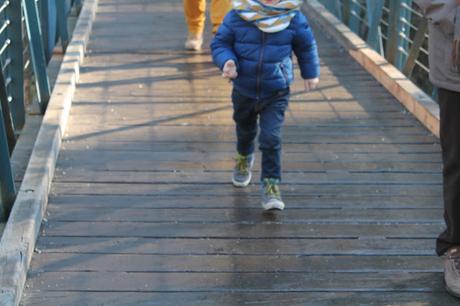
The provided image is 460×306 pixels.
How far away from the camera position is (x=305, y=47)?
13.9ft

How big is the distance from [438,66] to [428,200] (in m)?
1.30

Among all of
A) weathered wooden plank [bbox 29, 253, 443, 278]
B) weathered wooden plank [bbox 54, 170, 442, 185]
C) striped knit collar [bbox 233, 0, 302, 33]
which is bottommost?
weathered wooden plank [bbox 54, 170, 442, 185]

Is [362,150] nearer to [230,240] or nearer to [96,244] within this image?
[230,240]

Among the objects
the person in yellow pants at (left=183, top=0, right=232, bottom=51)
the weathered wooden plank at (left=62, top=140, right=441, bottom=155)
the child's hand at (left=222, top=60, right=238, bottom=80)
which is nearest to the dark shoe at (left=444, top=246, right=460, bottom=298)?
the child's hand at (left=222, top=60, right=238, bottom=80)

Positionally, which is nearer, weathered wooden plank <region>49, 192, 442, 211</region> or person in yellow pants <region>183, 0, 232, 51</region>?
weathered wooden plank <region>49, 192, 442, 211</region>

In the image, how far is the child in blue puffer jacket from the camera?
13.5 feet

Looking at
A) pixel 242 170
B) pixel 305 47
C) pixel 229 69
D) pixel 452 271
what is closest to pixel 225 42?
pixel 229 69

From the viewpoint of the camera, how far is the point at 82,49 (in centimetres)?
726

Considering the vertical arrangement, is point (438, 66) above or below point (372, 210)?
above

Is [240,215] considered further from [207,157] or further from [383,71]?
[383,71]

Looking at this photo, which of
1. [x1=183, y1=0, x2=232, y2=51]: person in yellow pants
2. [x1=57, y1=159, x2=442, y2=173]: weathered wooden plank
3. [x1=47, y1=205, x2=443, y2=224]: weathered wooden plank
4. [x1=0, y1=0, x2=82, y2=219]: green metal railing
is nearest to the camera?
[x1=47, y1=205, x2=443, y2=224]: weathered wooden plank

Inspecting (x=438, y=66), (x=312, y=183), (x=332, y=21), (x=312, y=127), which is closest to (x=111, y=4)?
(x=332, y=21)

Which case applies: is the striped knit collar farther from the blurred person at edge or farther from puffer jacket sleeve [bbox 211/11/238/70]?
the blurred person at edge

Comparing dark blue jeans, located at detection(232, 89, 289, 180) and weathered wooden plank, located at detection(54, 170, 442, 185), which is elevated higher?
dark blue jeans, located at detection(232, 89, 289, 180)
